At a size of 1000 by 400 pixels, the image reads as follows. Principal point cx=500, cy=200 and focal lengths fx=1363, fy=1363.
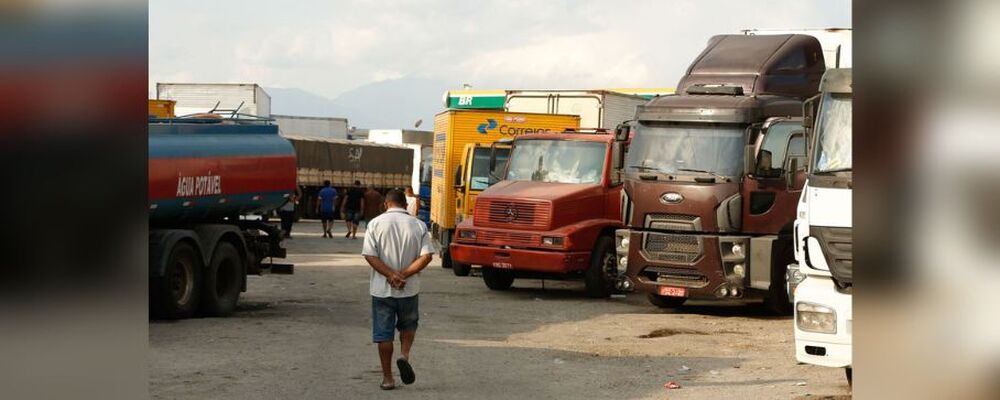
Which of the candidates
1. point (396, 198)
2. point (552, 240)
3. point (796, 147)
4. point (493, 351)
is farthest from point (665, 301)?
point (396, 198)

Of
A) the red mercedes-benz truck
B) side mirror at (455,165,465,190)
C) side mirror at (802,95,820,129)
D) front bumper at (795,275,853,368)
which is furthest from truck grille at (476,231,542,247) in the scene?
front bumper at (795,275,853,368)

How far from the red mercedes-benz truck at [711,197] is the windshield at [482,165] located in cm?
657

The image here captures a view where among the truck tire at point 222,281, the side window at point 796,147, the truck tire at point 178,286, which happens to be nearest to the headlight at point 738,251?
the side window at point 796,147

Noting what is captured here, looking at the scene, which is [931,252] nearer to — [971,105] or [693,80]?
[971,105]

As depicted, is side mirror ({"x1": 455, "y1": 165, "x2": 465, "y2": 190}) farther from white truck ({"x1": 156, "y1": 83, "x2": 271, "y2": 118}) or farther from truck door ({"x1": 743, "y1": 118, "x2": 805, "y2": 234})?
white truck ({"x1": 156, "y1": 83, "x2": 271, "y2": 118})

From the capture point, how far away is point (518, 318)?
58.9ft

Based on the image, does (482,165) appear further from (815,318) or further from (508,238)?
(815,318)

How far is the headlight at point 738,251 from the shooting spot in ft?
57.0

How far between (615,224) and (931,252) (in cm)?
1701

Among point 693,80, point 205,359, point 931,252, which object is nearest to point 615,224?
point 693,80

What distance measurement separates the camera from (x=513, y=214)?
67.8 ft

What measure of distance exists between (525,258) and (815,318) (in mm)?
9985

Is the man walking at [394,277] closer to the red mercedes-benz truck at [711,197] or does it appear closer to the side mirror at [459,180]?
the red mercedes-benz truck at [711,197]

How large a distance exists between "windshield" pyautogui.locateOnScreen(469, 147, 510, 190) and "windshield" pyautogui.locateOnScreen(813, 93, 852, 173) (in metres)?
12.8
